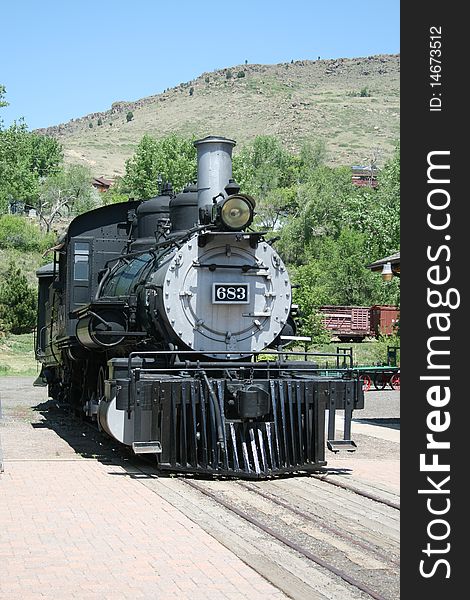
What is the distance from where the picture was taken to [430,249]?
607 cm

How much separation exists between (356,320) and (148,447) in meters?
36.4

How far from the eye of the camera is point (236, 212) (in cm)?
1152

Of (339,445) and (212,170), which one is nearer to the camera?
(339,445)

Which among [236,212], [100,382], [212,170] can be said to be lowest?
[100,382]

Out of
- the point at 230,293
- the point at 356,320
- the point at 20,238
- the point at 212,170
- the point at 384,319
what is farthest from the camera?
the point at 20,238

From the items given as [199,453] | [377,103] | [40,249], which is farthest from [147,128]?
[199,453]

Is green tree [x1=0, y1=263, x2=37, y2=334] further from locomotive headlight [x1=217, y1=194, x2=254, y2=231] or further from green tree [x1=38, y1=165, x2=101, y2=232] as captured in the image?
green tree [x1=38, y1=165, x2=101, y2=232]

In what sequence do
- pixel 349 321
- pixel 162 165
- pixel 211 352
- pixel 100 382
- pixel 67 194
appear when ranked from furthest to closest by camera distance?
pixel 67 194, pixel 162 165, pixel 349 321, pixel 100 382, pixel 211 352

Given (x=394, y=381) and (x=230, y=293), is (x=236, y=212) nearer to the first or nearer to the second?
(x=230, y=293)

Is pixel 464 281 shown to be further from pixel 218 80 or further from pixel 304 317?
pixel 218 80

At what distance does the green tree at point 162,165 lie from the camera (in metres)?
63.5

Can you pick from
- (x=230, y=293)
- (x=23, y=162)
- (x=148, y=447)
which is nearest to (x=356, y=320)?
(x=23, y=162)

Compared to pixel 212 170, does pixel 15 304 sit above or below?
below

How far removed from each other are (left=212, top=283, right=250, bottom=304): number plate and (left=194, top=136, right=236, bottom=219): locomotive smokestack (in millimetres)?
1178
